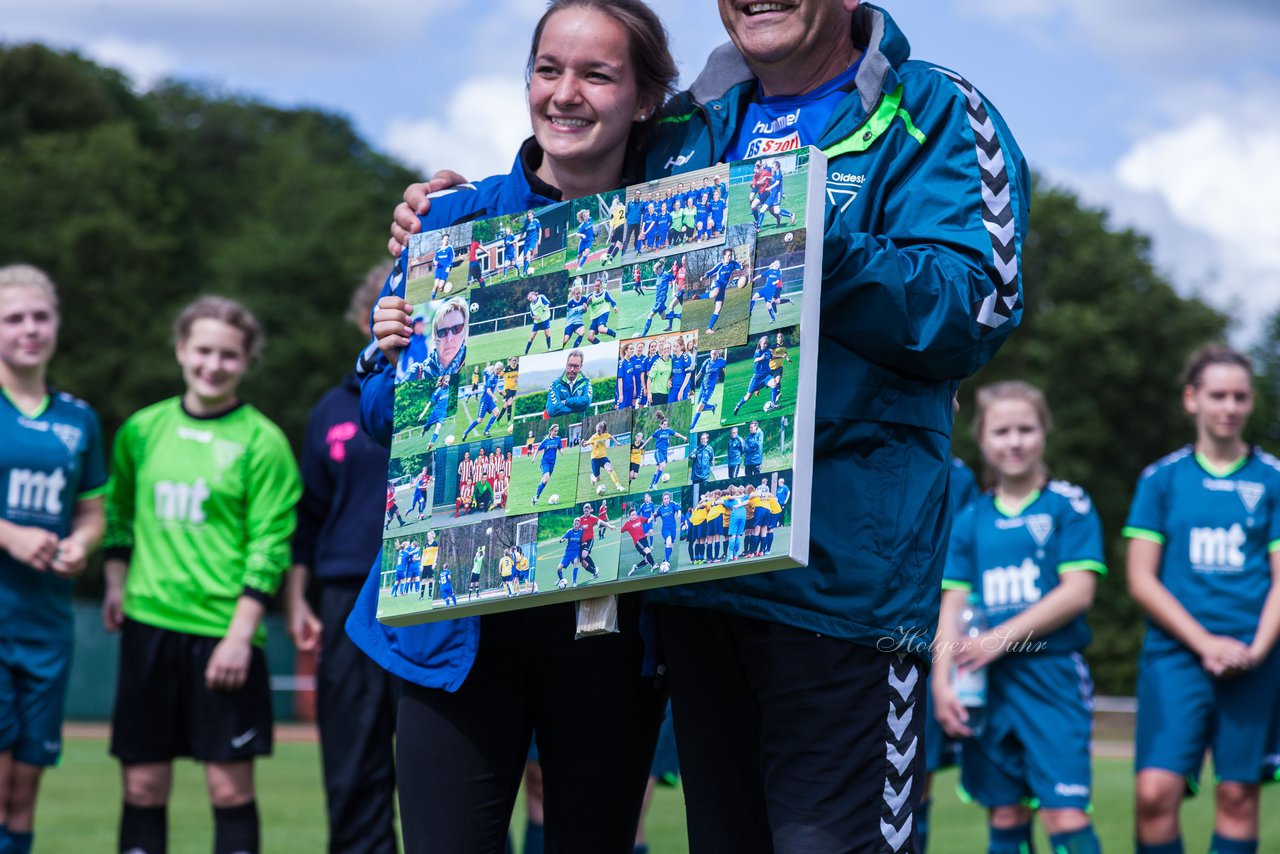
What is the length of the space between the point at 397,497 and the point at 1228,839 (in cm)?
534

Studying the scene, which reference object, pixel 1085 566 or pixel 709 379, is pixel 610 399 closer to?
pixel 709 379

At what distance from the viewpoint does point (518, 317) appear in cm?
303

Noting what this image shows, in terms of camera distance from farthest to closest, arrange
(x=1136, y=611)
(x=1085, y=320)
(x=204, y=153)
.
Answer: (x=204, y=153)
(x=1085, y=320)
(x=1136, y=611)

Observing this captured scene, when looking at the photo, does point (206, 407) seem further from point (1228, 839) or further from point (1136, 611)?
point (1136, 611)

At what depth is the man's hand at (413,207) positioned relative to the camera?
3.42 m

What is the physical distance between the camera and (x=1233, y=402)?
24.3 feet

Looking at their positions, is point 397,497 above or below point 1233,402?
below

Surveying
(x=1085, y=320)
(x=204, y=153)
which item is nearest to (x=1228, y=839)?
(x=1085, y=320)

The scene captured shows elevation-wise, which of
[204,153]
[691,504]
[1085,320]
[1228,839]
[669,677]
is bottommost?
[1228,839]

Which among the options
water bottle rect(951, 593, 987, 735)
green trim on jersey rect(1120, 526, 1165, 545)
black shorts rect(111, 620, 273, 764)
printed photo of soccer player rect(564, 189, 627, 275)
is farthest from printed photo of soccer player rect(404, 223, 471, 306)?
green trim on jersey rect(1120, 526, 1165, 545)

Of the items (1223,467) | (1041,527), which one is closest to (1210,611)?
(1223,467)

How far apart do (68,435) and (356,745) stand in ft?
6.09

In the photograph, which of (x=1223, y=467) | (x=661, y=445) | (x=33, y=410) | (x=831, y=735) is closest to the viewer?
(x=661, y=445)

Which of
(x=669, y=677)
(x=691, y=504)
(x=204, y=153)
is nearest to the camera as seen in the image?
(x=691, y=504)
